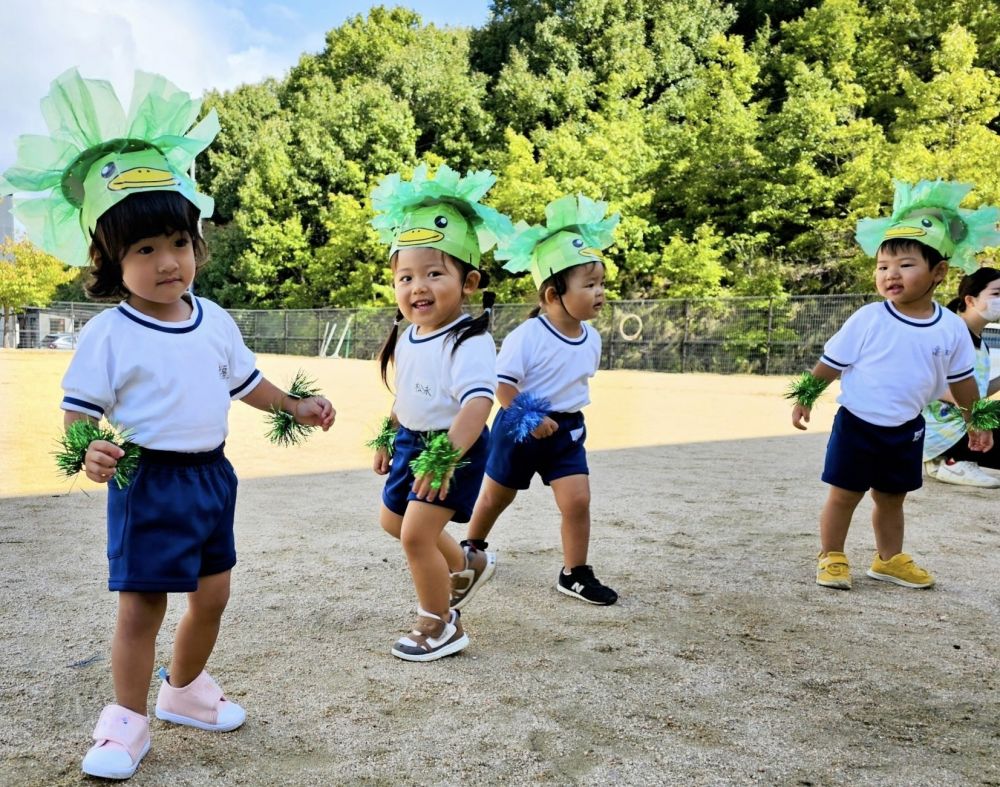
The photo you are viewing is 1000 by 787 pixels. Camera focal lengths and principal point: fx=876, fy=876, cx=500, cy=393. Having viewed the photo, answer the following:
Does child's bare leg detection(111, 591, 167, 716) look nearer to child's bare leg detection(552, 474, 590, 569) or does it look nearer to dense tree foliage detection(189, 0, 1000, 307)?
child's bare leg detection(552, 474, 590, 569)

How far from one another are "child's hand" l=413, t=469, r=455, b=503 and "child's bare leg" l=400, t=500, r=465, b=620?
0.46ft

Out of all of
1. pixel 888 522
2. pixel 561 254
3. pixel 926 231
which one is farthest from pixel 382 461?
pixel 926 231

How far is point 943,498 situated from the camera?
661 centimetres

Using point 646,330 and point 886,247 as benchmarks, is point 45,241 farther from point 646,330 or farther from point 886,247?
point 646,330

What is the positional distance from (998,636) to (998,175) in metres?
20.3

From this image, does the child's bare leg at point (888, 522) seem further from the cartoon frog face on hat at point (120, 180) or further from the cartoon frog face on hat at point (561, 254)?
the cartoon frog face on hat at point (120, 180)

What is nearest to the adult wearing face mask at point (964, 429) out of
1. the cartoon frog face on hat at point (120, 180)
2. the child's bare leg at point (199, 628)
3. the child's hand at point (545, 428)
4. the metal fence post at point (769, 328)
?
the child's hand at point (545, 428)

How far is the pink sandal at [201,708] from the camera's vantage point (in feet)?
8.48

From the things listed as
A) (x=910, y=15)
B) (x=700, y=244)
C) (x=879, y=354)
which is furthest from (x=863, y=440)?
(x=910, y=15)

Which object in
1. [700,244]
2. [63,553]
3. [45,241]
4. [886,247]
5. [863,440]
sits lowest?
[63,553]

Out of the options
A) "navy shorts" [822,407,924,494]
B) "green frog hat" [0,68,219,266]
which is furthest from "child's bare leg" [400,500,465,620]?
"navy shorts" [822,407,924,494]

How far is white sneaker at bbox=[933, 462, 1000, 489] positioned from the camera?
708 centimetres

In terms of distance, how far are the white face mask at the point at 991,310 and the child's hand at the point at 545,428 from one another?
3.67 metres

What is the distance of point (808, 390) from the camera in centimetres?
429
